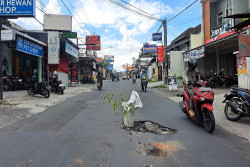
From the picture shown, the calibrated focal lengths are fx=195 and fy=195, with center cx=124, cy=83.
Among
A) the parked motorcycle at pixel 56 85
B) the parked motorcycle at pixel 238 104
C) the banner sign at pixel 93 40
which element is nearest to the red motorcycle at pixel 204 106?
the parked motorcycle at pixel 238 104

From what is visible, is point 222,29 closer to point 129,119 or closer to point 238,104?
point 238,104

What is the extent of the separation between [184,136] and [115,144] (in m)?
1.62

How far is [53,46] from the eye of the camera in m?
16.2

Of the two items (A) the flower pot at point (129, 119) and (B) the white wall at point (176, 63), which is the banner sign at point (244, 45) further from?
(B) the white wall at point (176, 63)

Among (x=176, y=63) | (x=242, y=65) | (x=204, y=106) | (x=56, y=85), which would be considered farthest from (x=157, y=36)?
(x=204, y=106)

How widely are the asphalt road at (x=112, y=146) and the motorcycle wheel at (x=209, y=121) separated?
0.15 meters

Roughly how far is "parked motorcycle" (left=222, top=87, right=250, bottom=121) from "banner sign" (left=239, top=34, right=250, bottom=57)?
1.29 meters

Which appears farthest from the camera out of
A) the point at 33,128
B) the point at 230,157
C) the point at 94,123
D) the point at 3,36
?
the point at 3,36

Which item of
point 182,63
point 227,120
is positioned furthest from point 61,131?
point 182,63

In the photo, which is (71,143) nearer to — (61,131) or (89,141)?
(89,141)

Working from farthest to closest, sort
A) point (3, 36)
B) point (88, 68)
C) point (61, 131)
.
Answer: point (88, 68) → point (3, 36) → point (61, 131)

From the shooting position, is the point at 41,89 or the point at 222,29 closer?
the point at 41,89

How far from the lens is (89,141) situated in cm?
396

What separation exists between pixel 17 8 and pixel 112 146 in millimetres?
9391
